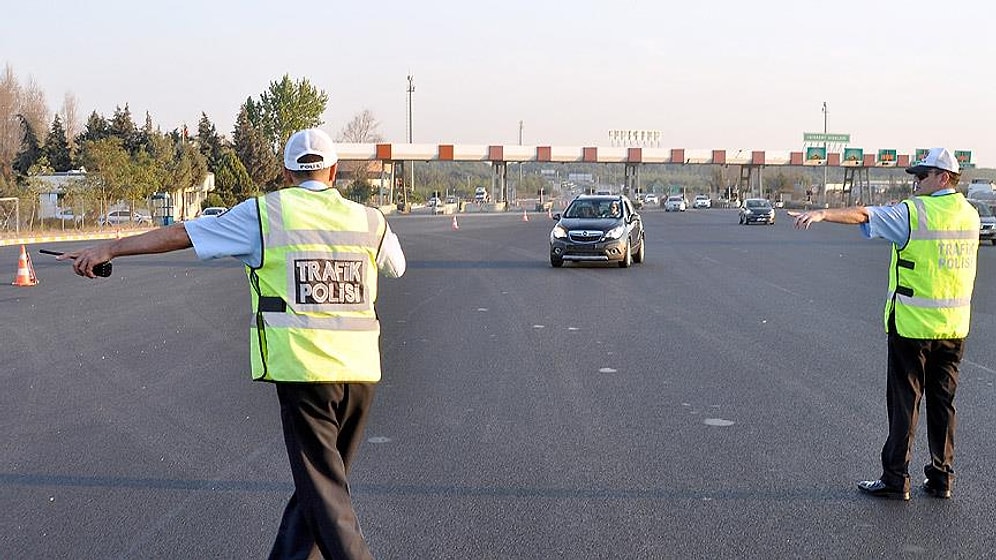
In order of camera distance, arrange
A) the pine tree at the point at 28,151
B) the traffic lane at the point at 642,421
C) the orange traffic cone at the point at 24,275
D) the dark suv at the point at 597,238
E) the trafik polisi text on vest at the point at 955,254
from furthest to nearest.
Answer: the pine tree at the point at 28,151, the dark suv at the point at 597,238, the orange traffic cone at the point at 24,275, the trafik polisi text on vest at the point at 955,254, the traffic lane at the point at 642,421

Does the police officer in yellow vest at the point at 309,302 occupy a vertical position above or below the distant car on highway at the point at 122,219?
above

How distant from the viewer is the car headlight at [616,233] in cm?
2305

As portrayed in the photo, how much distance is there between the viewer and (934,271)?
6.05 m

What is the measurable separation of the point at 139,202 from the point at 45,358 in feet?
144

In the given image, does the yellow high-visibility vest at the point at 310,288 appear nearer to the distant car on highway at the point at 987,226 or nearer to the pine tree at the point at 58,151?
the distant car on highway at the point at 987,226

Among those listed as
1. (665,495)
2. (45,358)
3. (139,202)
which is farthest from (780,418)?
(139,202)

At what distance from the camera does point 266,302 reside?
436 centimetres

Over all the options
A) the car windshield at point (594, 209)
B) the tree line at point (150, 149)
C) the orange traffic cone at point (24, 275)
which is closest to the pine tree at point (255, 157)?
the tree line at point (150, 149)

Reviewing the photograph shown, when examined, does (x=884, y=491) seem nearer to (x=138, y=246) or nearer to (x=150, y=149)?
(x=138, y=246)

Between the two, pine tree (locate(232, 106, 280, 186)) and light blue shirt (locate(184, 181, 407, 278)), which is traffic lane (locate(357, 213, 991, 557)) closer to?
light blue shirt (locate(184, 181, 407, 278))

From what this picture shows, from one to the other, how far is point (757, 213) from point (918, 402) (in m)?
46.9

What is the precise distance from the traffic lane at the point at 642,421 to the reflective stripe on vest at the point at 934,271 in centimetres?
95

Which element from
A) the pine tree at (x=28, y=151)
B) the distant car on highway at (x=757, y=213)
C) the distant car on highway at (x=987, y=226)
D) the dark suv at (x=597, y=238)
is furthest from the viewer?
the pine tree at (x=28, y=151)

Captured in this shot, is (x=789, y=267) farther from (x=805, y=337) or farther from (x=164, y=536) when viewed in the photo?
(x=164, y=536)
